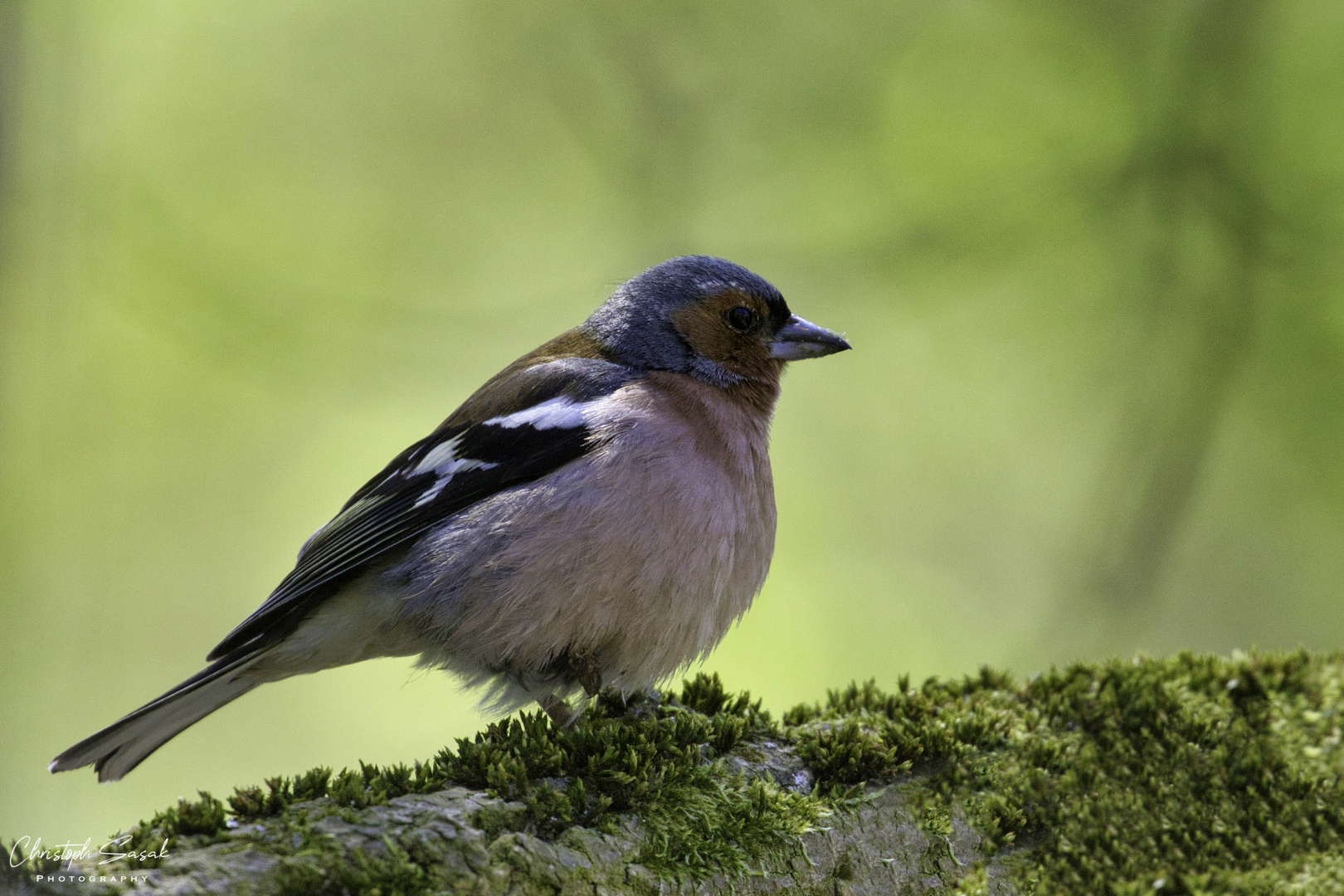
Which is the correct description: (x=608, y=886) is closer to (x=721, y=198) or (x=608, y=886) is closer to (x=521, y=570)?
(x=521, y=570)

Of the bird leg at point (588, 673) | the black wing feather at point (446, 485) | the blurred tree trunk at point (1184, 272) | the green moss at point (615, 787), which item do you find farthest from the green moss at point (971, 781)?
the blurred tree trunk at point (1184, 272)

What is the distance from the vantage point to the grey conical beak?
4.34 meters

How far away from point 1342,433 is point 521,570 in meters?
4.73

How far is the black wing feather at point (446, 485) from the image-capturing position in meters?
3.66

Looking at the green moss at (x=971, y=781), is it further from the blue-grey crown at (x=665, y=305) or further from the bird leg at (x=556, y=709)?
the blue-grey crown at (x=665, y=305)

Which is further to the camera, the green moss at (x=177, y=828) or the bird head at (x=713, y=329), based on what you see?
the bird head at (x=713, y=329)

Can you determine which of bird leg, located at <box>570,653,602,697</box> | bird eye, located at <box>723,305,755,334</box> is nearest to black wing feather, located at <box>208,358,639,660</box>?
bird eye, located at <box>723,305,755,334</box>

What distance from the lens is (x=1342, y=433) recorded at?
17.5ft

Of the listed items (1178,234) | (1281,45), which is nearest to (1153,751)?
(1178,234)
